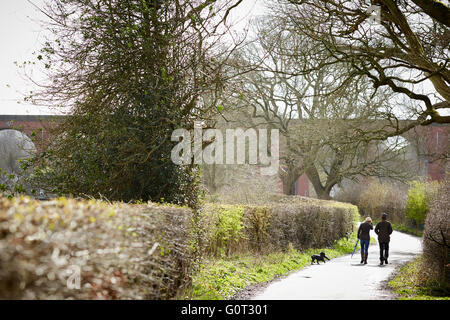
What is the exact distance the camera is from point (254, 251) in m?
13.5

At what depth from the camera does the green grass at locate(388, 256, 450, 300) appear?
9016 mm

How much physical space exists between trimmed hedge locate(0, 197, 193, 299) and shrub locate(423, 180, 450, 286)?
254 inches

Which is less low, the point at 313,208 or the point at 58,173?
the point at 58,173

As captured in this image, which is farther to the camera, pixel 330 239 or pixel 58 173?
pixel 330 239

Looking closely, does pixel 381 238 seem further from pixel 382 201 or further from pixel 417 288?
pixel 382 201

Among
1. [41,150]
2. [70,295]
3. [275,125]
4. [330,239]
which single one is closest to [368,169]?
[275,125]

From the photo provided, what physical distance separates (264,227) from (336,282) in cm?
369

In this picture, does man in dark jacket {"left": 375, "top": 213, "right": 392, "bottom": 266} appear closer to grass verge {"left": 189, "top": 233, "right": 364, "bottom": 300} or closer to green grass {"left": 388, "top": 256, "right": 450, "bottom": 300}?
grass verge {"left": 189, "top": 233, "right": 364, "bottom": 300}

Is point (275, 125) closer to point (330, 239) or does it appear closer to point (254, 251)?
point (330, 239)

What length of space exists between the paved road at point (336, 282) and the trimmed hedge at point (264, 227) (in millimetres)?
1362

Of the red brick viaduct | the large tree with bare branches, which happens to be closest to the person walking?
the red brick viaduct

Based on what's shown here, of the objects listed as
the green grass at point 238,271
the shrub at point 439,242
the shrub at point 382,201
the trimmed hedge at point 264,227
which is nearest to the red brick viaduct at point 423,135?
the shrub at point 382,201

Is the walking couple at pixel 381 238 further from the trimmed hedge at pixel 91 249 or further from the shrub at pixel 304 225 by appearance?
the trimmed hedge at pixel 91 249
